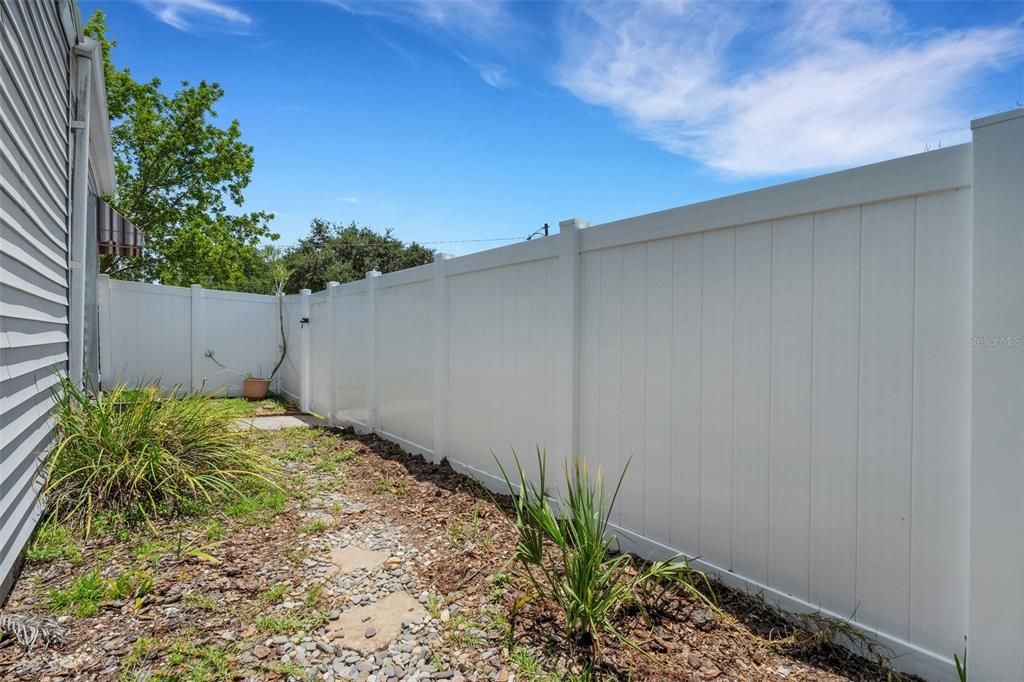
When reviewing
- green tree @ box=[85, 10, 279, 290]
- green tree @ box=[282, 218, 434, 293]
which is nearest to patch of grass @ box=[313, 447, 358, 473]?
green tree @ box=[85, 10, 279, 290]

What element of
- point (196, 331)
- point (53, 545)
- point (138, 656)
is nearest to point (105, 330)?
point (196, 331)

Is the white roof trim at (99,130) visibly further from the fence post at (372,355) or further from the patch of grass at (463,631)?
the patch of grass at (463,631)

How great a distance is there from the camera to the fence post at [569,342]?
10.6 feet

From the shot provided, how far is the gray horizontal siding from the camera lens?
2359mm

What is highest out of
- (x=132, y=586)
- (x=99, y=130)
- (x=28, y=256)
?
(x=99, y=130)

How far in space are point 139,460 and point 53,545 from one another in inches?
24.9

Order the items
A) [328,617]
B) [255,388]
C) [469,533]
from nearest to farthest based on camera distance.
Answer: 1. [328,617]
2. [469,533]
3. [255,388]

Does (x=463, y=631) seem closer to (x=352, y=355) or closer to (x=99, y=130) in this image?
(x=352, y=355)

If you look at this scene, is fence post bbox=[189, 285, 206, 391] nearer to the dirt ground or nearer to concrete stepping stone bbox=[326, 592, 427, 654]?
the dirt ground

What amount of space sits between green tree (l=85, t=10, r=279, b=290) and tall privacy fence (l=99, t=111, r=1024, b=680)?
1336 cm

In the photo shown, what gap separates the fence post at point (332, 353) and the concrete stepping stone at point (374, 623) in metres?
4.90

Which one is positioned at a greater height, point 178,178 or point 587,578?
point 178,178

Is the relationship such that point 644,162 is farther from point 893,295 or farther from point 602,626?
point 602,626

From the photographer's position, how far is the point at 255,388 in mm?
9477
